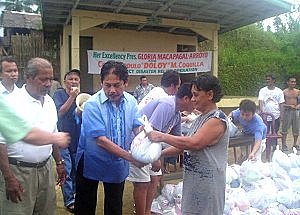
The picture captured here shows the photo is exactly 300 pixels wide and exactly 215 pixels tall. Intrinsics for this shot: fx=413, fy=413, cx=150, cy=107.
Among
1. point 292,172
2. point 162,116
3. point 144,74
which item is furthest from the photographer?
point 144,74

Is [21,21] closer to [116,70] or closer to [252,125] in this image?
[252,125]

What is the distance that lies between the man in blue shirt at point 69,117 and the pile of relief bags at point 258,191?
43.8 inches

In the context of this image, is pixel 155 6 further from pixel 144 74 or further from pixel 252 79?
pixel 252 79

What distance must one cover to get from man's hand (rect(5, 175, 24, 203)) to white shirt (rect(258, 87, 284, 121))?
25.6 feet

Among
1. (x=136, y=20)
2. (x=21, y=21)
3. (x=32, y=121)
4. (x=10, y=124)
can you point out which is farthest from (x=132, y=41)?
(x=10, y=124)

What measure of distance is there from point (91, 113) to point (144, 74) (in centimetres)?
853

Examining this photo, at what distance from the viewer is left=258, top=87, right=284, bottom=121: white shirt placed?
9836mm

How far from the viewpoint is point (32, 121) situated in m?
3.03

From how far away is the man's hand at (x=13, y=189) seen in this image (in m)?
2.90

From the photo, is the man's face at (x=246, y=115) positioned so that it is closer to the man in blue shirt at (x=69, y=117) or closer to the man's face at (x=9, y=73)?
the man in blue shirt at (x=69, y=117)

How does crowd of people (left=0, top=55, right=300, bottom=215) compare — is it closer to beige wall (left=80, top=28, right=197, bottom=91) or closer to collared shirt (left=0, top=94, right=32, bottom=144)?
collared shirt (left=0, top=94, right=32, bottom=144)

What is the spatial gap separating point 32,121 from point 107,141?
583mm

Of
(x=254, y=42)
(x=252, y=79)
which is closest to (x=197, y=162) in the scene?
(x=252, y=79)

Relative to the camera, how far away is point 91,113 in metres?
3.29
